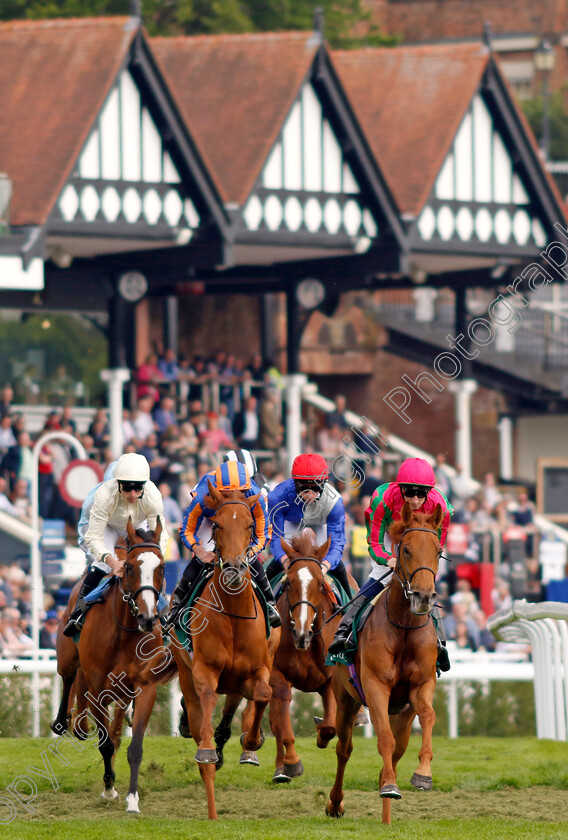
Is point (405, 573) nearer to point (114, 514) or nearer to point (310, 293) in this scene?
point (114, 514)

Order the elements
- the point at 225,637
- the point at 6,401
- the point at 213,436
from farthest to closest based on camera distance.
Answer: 1. the point at 213,436
2. the point at 6,401
3. the point at 225,637

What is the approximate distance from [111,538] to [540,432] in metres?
18.0

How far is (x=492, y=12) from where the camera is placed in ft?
121

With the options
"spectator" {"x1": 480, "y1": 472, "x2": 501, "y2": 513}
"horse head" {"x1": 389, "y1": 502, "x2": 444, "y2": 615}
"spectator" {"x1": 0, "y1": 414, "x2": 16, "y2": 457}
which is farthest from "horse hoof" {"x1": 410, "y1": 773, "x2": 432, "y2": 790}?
"spectator" {"x1": 480, "y1": 472, "x2": 501, "y2": 513}

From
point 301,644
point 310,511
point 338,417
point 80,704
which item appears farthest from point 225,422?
point 301,644

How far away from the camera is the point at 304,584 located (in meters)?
9.15

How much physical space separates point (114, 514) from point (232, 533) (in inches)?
55.2

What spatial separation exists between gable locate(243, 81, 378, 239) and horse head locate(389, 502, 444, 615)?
10.3 m

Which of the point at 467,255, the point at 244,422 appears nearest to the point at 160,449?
the point at 244,422

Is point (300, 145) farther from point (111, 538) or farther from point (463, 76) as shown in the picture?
point (111, 538)

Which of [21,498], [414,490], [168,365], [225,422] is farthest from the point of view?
[168,365]

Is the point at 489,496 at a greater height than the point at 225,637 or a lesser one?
greater

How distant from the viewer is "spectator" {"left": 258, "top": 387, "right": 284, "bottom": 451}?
63.4ft

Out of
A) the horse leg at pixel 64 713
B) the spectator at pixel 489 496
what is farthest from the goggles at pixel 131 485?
the spectator at pixel 489 496
